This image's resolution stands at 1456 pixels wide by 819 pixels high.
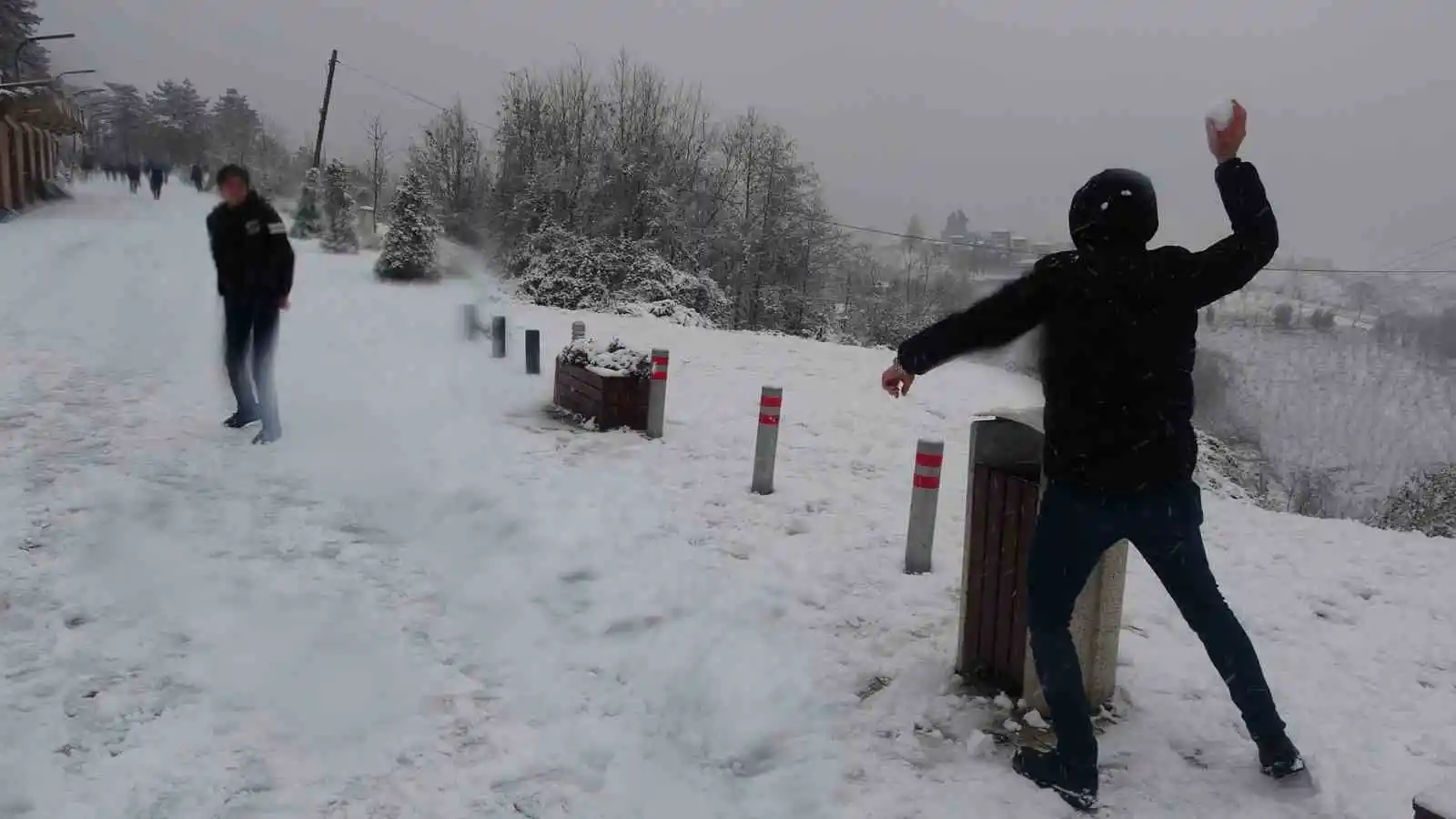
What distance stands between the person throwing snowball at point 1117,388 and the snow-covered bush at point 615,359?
551 cm

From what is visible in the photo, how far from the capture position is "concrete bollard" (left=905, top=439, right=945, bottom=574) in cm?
526

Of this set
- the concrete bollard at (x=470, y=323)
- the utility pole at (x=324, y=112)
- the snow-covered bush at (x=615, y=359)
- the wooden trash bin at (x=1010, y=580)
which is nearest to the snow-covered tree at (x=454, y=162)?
the utility pole at (x=324, y=112)

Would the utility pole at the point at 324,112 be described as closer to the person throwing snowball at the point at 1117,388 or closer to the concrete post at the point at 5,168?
the concrete post at the point at 5,168

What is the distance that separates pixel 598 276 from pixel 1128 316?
90.8ft

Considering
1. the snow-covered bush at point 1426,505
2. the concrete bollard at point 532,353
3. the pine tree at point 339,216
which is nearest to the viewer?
the concrete bollard at point 532,353

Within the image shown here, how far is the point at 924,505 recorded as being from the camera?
5293mm

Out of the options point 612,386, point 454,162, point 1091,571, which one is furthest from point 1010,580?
point 454,162

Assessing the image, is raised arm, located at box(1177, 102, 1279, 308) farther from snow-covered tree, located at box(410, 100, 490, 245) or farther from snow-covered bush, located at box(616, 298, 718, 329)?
snow-covered tree, located at box(410, 100, 490, 245)

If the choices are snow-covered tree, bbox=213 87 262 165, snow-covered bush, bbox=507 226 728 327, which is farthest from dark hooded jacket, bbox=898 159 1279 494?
snow-covered tree, bbox=213 87 262 165

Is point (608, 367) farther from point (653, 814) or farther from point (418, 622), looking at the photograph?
point (653, 814)

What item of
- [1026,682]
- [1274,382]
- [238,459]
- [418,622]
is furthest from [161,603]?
[1274,382]

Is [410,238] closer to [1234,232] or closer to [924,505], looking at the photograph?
[924,505]

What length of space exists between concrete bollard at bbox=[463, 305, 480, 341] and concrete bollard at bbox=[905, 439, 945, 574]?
992 cm

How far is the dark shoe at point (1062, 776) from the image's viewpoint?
117 inches
